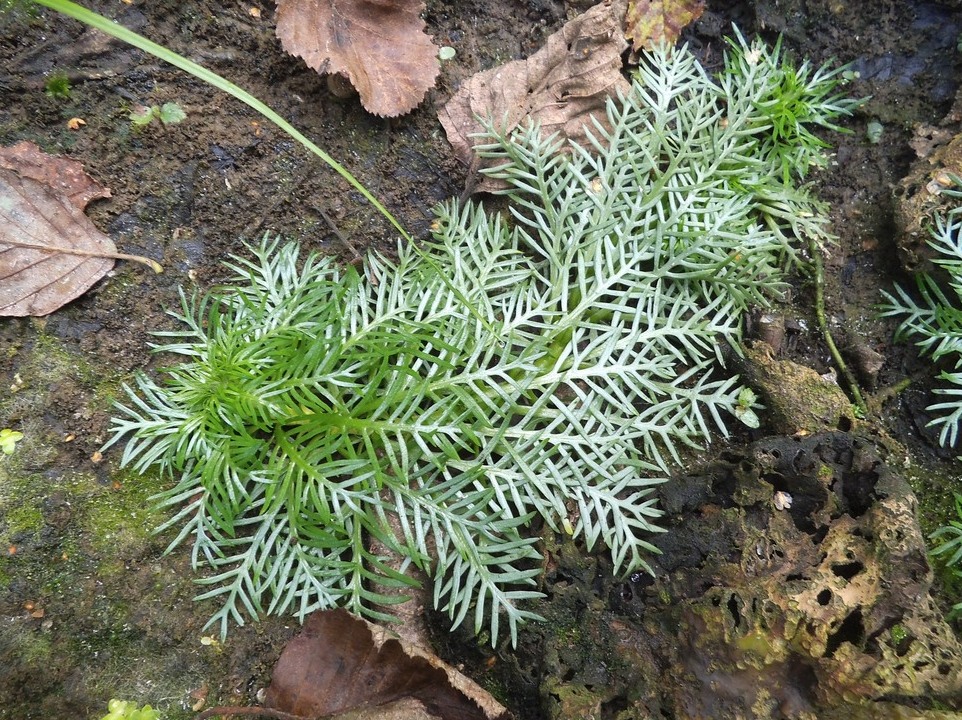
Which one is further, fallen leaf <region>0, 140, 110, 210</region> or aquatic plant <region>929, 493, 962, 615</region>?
aquatic plant <region>929, 493, 962, 615</region>

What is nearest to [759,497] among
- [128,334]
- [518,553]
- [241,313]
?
[518,553]

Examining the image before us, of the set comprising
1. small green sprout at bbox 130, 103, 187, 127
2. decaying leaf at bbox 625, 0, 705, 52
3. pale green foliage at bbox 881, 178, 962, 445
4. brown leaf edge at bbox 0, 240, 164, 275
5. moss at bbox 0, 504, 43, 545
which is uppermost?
decaying leaf at bbox 625, 0, 705, 52

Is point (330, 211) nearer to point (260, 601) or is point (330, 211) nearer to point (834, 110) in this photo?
point (260, 601)

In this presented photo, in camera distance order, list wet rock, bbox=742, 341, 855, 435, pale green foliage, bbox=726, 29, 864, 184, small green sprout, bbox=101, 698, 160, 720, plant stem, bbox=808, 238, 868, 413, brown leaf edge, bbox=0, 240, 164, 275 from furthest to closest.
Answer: pale green foliage, bbox=726, 29, 864, 184
plant stem, bbox=808, 238, 868, 413
wet rock, bbox=742, 341, 855, 435
brown leaf edge, bbox=0, 240, 164, 275
small green sprout, bbox=101, 698, 160, 720

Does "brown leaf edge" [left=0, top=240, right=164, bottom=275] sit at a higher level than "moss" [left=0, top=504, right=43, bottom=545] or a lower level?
higher

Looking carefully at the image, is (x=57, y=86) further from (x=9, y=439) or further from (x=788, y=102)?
(x=788, y=102)

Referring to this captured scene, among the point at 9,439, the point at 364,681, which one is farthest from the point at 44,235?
the point at 364,681

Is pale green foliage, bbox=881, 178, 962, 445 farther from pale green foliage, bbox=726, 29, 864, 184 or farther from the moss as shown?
the moss

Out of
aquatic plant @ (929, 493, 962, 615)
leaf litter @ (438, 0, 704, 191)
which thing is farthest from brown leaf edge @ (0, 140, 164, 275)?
aquatic plant @ (929, 493, 962, 615)
